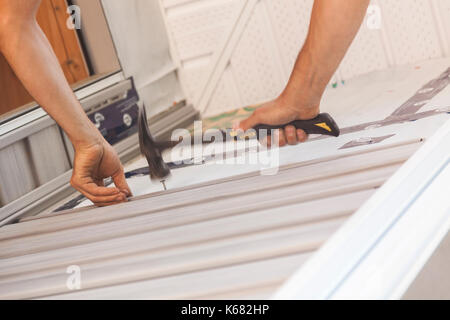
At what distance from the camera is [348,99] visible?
338 centimetres

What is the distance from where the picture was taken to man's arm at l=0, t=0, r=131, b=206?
73.0 inches

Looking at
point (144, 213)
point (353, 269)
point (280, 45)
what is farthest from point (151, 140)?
point (280, 45)

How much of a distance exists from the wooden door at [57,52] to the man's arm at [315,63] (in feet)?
6.22

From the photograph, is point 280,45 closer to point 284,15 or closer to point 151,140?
point 284,15

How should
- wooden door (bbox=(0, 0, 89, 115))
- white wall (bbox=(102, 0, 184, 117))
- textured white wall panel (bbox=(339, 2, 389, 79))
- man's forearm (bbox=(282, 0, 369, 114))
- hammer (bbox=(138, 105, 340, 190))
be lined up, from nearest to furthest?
man's forearm (bbox=(282, 0, 369, 114)) → hammer (bbox=(138, 105, 340, 190)) → wooden door (bbox=(0, 0, 89, 115)) → white wall (bbox=(102, 0, 184, 117)) → textured white wall panel (bbox=(339, 2, 389, 79))

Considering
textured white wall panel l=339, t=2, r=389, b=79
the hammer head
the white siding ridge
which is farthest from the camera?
textured white wall panel l=339, t=2, r=389, b=79

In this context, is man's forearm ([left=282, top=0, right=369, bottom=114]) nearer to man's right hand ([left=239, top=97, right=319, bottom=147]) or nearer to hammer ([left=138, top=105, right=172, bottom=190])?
man's right hand ([left=239, top=97, right=319, bottom=147])

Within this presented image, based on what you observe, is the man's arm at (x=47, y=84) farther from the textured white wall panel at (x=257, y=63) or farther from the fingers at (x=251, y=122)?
the textured white wall panel at (x=257, y=63)

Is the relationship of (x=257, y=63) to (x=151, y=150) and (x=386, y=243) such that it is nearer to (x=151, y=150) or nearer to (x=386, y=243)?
(x=151, y=150)

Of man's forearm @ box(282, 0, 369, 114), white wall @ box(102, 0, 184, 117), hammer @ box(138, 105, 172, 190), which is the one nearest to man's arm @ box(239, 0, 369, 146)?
man's forearm @ box(282, 0, 369, 114)

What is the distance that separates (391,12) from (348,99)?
785mm

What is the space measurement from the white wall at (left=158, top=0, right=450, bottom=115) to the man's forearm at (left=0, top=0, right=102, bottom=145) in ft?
7.64

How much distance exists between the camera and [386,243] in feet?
3.69

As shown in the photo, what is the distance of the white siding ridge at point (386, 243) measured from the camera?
3.26 feet
